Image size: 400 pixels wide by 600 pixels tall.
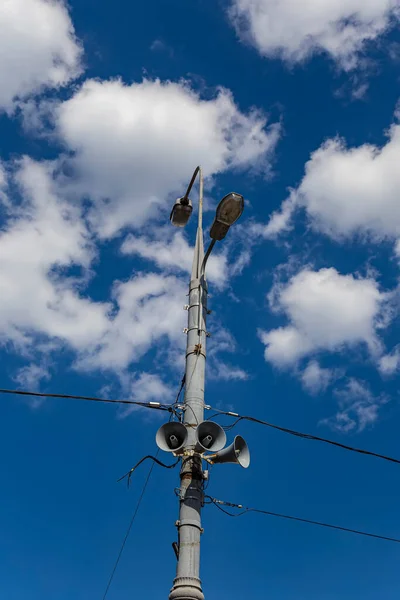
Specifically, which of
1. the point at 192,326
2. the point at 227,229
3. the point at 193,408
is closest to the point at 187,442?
the point at 193,408

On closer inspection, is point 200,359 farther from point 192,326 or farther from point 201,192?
point 201,192

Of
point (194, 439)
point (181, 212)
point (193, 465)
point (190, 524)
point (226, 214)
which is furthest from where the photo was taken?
point (181, 212)

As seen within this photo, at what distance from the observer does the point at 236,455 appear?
7359 mm

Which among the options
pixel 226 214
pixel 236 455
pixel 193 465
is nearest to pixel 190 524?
pixel 193 465

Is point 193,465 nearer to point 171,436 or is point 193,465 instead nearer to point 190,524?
point 171,436

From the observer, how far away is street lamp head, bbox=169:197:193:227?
396 inches

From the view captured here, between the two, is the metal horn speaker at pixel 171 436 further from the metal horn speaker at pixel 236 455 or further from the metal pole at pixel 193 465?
the metal horn speaker at pixel 236 455

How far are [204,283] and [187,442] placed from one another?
270 cm

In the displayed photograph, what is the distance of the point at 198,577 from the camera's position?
6.61 m

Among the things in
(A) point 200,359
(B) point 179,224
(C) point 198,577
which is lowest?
(C) point 198,577

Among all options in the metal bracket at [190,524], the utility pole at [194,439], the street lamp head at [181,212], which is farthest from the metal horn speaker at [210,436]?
the street lamp head at [181,212]

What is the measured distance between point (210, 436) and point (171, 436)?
0.49 m

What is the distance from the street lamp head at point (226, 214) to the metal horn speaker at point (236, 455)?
2.99m

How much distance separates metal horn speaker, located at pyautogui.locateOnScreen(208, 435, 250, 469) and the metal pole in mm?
280
